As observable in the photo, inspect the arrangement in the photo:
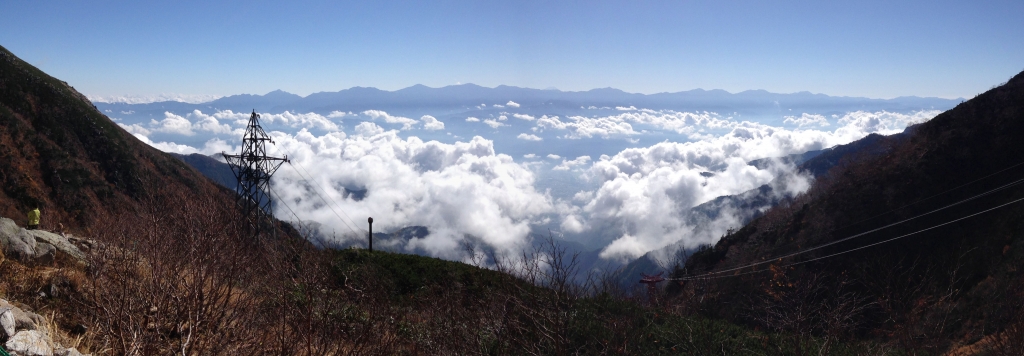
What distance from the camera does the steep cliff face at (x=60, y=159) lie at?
147 ft

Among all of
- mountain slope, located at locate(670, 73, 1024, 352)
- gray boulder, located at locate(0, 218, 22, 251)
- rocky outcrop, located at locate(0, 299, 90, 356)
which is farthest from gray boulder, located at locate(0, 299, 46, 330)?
mountain slope, located at locate(670, 73, 1024, 352)

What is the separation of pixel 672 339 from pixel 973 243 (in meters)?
25.4

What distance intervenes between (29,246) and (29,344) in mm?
6614

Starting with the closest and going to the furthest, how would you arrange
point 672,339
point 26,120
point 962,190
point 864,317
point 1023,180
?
point 672,339 < point 864,317 < point 1023,180 < point 962,190 < point 26,120

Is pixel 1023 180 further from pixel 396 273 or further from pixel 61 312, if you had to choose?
pixel 61 312

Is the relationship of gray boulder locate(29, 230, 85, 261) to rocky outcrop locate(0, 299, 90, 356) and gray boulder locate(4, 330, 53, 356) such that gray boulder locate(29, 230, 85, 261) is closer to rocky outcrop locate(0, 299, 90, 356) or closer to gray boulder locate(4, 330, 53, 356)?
rocky outcrop locate(0, 299, 90, 356)

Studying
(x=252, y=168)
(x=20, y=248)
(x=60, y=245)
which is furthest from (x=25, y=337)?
(x=252, y=168)

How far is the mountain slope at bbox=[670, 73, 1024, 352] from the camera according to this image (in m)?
28.3

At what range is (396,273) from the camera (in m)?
25.8

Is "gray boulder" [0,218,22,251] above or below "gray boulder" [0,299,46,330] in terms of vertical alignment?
above

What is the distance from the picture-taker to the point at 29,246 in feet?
39.9

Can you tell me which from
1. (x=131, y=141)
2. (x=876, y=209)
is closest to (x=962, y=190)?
(x=876, y=209)

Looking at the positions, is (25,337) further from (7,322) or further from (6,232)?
(6,232)

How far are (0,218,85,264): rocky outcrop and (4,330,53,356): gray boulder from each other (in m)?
5.55
